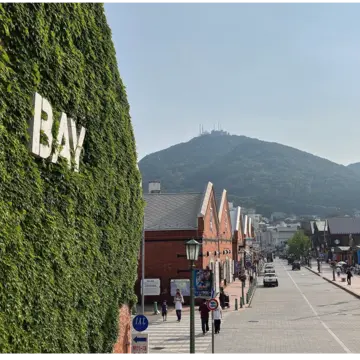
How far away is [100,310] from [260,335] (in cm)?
1261

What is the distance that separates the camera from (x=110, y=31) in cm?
1267

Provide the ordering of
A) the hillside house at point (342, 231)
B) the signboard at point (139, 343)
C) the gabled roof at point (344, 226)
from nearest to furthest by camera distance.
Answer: the signboard at point (139, 343), the hillside house at point (342, 231), the gabled roof at point (344, 226)

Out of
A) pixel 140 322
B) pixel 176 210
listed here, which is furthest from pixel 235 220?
pixel 140 322

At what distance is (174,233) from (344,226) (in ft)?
323

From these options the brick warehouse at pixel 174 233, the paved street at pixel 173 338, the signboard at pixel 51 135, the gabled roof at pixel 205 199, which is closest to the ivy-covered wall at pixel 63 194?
the signboard at pixel 51 135

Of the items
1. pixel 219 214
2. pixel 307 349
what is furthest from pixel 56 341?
pixel 219 214

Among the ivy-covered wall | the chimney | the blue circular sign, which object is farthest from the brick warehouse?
the ivy-covered wall

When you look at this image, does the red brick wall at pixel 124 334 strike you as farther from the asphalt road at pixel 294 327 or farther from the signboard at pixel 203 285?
the signboard at pixel 203 285

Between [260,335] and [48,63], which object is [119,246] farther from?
[260,335]

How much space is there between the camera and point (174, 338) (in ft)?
71.3

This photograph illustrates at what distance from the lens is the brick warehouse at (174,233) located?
35.6 metres

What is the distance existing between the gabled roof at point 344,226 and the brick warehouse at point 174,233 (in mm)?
88010

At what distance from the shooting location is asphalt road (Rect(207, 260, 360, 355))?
61.9 feet

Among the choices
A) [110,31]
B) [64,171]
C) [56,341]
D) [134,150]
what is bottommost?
[56,341]
